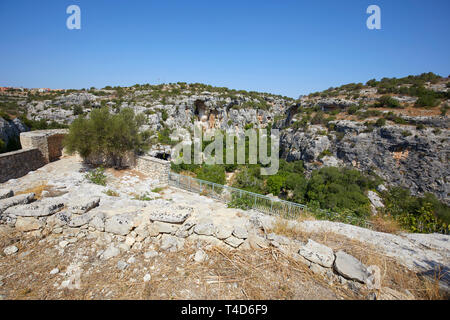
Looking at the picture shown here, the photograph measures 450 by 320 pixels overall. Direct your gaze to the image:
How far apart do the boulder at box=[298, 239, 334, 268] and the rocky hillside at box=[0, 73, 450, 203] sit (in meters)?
16.5

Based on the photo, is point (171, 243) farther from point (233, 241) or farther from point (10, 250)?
point (10, 250)

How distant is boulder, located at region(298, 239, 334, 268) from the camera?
2.90 metres

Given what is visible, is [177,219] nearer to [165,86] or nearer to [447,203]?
→ [447,203]

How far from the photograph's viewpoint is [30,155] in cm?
1088

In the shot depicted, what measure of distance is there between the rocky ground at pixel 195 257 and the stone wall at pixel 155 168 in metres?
6.55

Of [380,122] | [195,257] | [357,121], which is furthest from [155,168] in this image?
[357,121]

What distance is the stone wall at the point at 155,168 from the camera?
1111 centimetres

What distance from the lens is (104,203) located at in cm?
501

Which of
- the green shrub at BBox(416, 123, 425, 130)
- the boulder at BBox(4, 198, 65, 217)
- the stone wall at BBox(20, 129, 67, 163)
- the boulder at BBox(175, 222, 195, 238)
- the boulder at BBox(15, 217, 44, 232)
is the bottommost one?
the boulder at BBox(175, 222, 195, 238)

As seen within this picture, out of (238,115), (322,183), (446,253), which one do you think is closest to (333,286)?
(446,253)

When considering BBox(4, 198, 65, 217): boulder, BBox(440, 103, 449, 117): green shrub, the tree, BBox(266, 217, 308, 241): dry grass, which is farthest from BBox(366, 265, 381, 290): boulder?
BBox(440, 103, 449, 117): green shrub

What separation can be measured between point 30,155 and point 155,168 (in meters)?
6.95

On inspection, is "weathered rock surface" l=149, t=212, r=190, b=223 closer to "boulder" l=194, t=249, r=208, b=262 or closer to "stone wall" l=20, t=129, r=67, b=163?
"boulder" l=194, t=249, r=208, b=262

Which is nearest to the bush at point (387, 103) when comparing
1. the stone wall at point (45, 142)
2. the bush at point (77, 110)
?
the stone wall at point (45, 142)
